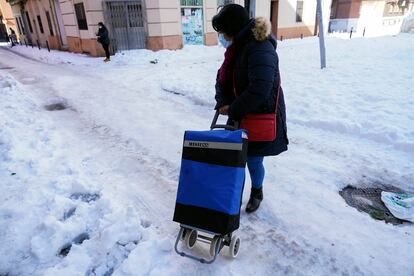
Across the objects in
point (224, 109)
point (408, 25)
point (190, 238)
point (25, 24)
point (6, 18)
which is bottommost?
point (190, 238)

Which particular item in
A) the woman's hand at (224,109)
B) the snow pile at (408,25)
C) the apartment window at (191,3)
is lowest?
the snow pile at (408,25)

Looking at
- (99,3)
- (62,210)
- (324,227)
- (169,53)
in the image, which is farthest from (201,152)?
(99,3)

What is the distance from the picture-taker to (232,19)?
229cm

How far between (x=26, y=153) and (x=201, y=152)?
3.07 meters

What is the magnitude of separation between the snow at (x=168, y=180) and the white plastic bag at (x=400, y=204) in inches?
5.4

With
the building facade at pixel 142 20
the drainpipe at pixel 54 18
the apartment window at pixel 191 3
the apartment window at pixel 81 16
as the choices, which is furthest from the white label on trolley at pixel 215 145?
the drainpipe at pixel 54 18

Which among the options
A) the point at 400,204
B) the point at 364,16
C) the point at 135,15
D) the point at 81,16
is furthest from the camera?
the point at 364,16

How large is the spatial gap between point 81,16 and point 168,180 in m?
15.6

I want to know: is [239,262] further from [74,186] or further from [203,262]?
[74,186]

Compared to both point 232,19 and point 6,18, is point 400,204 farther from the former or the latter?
point 6,18

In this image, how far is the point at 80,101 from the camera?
6992mm

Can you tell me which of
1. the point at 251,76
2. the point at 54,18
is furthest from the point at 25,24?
the point at 251,76

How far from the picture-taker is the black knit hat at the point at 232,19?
7.47 feet

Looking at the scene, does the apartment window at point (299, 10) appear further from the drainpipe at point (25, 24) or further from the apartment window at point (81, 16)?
the drainpipe at point (25, 24)
